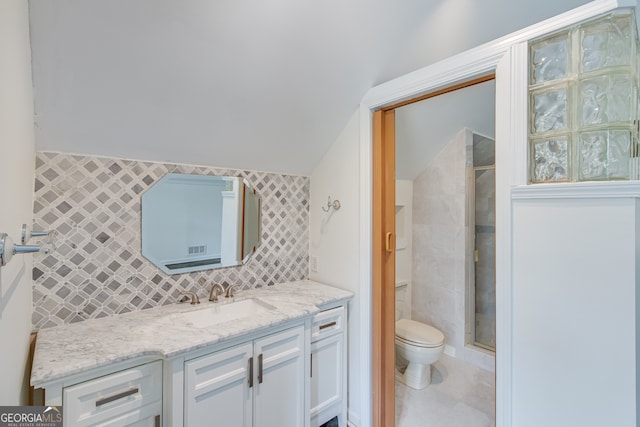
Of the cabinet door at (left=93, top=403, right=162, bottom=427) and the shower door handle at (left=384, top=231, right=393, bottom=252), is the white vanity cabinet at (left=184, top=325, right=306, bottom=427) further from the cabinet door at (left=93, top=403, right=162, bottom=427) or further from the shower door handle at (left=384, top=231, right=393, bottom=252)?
the shower door handle at (left=384, top=231, right=393, bottom=252)

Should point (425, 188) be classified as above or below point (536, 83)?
below

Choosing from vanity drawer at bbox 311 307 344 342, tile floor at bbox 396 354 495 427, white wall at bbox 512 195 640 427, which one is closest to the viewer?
white wall at bbox 512 195 640 427

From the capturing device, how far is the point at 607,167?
3.56 feet

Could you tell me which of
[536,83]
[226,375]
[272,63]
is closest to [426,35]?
[536,83]

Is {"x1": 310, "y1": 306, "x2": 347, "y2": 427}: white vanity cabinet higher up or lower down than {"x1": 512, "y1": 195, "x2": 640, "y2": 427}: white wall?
lower down

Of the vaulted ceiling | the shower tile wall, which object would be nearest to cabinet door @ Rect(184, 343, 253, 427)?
the vaulted ceiling

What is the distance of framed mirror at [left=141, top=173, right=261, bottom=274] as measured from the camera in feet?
5.47

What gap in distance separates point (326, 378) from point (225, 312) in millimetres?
748

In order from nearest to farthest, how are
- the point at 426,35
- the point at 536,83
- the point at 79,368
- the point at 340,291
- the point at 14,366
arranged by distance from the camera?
the point at 14,366 < the point at 79,368 < the point at 536,83 < the point at 426,35 < the point at 340,291

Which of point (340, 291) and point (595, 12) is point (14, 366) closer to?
point (340, 291)

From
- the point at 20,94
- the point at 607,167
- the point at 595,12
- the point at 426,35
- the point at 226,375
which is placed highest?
the point at 426,35

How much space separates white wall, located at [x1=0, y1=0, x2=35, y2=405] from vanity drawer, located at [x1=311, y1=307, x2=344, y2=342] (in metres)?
1.25

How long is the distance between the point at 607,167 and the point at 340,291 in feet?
4.78

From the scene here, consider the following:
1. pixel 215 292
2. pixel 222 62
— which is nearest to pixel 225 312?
pixel 215 292
